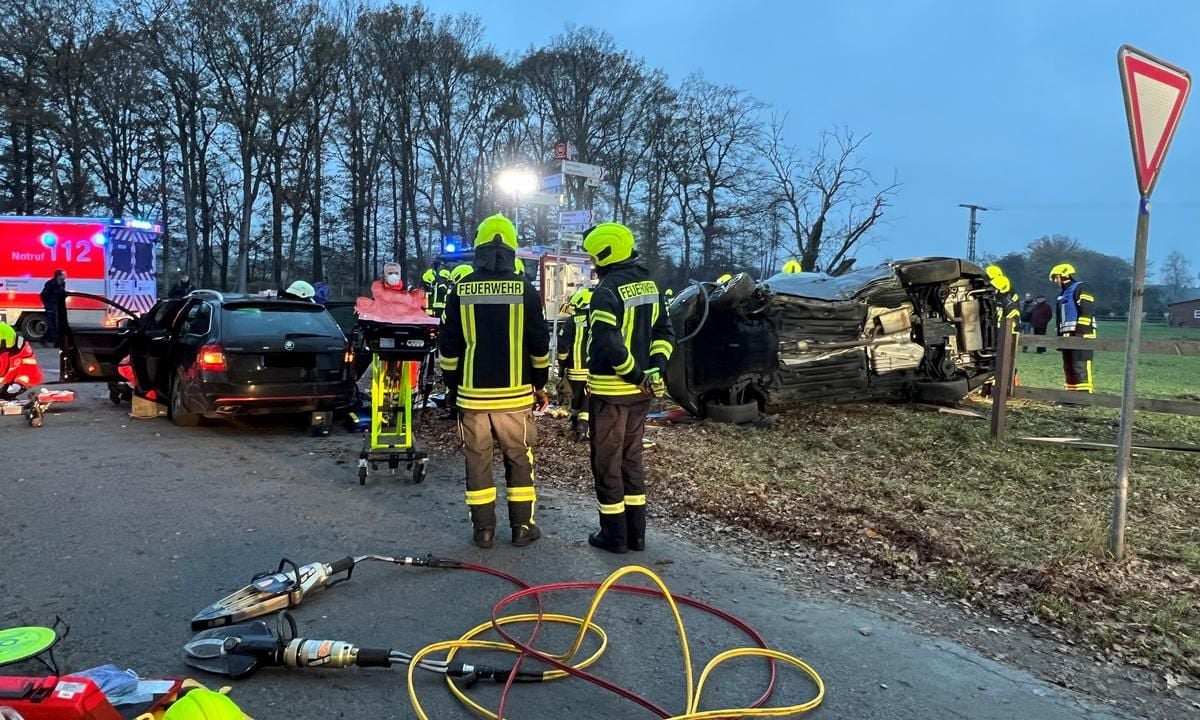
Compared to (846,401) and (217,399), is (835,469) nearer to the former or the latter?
(846,401)

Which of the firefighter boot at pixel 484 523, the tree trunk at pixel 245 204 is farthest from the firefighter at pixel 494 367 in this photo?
the tree trunk at pixel 245 204

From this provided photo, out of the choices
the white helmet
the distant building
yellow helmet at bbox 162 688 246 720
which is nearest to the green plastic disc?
yellow helmet at bbox 162 688 246 720

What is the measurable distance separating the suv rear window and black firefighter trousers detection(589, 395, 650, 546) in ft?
14.9

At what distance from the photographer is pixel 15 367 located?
8.52 meters

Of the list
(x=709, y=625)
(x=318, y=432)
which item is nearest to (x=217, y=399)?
(x=318, y=432)

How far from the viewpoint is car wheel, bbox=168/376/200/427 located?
802 centimetres

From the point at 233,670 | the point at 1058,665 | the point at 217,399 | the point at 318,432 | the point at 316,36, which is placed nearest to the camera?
the point at 233,670

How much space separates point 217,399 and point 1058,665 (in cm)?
704

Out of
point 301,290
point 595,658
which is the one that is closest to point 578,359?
point 301,290

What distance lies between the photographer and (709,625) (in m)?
3.51

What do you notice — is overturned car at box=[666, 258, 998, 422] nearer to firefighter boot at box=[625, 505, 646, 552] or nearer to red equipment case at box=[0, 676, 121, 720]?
firefighter boot at box=[625, 505, 646, 552]

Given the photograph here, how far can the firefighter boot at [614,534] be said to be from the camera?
4453mm

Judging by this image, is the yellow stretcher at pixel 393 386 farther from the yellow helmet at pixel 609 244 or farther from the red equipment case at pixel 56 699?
the red equipment case at pixel 56 699

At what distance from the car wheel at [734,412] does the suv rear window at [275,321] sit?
409 cm
